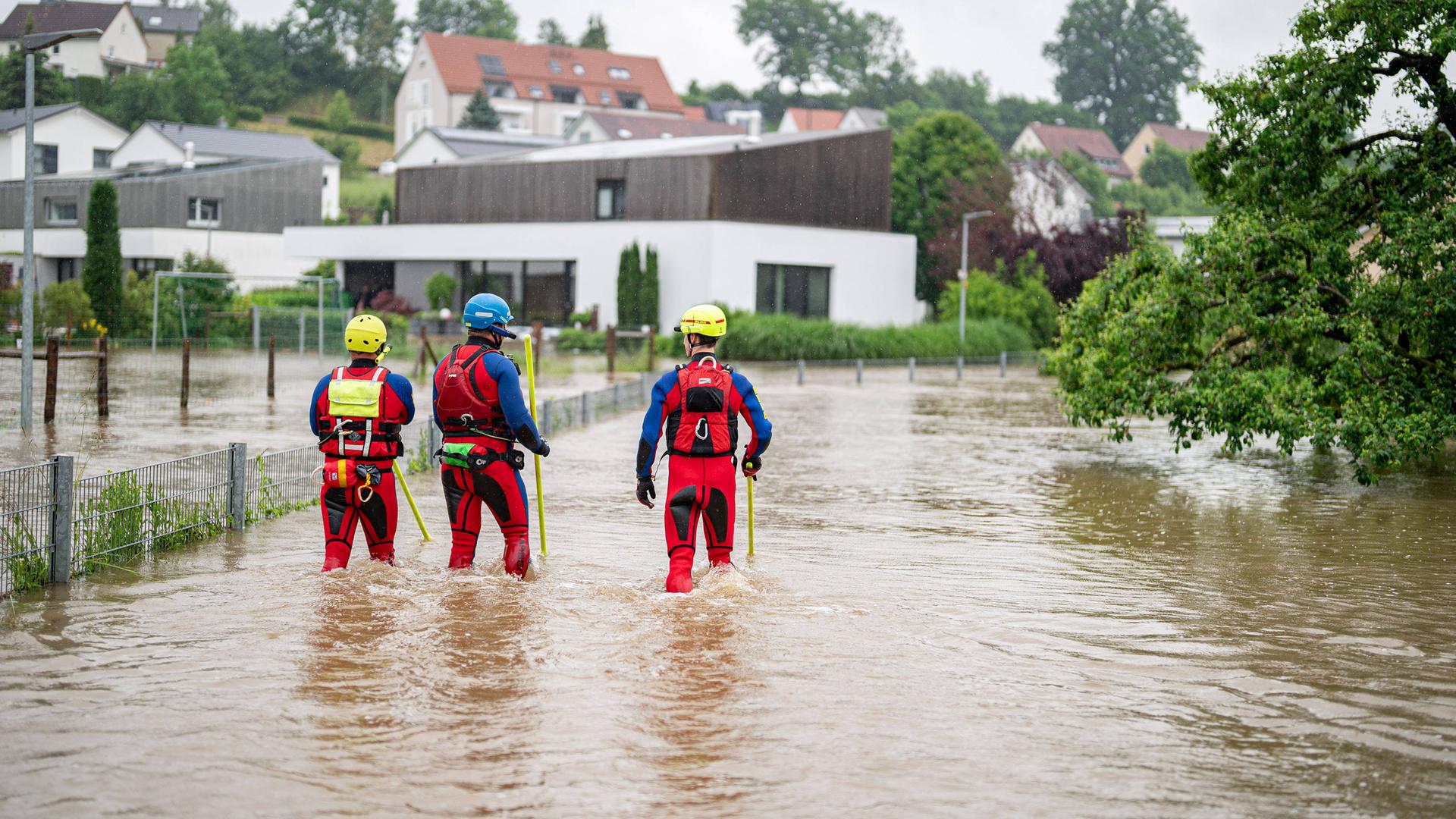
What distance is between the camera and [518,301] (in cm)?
5256

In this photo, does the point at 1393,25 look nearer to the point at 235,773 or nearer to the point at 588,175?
the point at 235,773

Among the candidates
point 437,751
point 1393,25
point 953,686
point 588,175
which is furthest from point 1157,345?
point 588,175

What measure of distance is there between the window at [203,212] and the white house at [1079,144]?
66.1 m

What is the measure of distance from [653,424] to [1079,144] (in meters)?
110

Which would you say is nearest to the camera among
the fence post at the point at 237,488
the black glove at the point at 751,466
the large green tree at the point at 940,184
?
the black glove at the point at 751,466

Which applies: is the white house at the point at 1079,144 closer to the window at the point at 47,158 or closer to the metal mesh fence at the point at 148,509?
the window at the point at 47,158

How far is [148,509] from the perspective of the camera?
10547mm

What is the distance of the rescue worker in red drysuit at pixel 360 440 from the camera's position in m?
9.33

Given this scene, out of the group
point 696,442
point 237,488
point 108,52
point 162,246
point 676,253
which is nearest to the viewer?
point 696,442

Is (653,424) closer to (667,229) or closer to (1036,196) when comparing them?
(667,229)

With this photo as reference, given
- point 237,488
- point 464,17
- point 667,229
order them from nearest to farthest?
point 237,488 < point 667,229 < point 464,17

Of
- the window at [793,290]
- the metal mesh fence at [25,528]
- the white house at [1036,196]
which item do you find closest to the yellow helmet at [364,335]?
the metal mesh fence at [25,528]

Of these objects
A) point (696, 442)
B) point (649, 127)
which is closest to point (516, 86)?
point (649, 127)

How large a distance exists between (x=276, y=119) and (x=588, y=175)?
5847 cm
